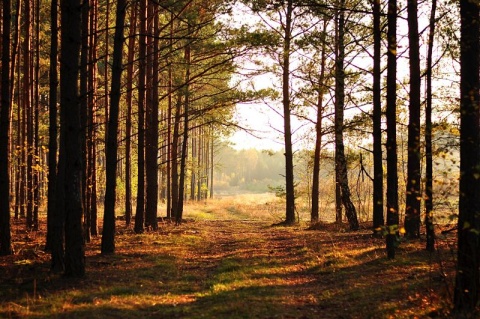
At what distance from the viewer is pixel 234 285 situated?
886cm

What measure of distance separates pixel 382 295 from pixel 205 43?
16250 mm

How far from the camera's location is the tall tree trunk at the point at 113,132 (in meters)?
11.8

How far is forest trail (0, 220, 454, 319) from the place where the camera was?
673 cm

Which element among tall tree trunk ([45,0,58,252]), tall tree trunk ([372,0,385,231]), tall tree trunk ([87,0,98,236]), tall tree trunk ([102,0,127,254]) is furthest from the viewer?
tall tree trunk ([87,0,98,236])

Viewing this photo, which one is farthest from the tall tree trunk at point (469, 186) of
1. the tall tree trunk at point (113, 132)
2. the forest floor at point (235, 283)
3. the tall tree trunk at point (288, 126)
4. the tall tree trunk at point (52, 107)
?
the tall tree trunk at point (288, 126)

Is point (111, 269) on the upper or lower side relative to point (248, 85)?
lower

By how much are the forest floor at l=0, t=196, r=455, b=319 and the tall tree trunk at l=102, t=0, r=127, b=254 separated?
660 mm

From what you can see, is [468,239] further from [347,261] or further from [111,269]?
[111,269]

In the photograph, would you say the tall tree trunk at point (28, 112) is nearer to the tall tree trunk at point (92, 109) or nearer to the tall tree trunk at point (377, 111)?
the tall tree trunk at point (92, 109)

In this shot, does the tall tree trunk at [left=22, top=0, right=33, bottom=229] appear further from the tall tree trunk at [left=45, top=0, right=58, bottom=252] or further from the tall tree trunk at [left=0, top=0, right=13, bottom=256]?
the tall tree trunk at [left=45, top=0, right=58, bottom=252]

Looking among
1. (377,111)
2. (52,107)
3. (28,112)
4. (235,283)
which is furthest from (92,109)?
(377,111)

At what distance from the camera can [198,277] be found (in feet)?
33.0

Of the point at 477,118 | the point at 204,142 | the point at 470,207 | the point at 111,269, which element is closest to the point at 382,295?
the point at 470,207

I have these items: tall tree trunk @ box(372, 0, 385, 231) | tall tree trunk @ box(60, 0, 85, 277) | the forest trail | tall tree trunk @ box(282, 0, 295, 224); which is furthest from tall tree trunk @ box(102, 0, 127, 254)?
tall tree trunk @ box(282, 0, 295, 224)
